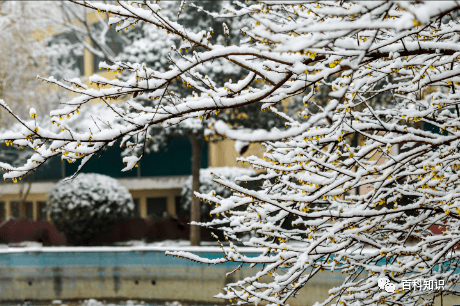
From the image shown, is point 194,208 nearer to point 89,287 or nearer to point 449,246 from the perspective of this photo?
point 89,287

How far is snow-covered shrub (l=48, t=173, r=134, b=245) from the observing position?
10.7m

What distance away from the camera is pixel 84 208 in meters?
10.8

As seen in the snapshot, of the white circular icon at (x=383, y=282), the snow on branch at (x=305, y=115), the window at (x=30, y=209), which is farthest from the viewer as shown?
the window at (x=30, y=209)

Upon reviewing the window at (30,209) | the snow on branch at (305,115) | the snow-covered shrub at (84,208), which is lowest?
the window at (30,209)

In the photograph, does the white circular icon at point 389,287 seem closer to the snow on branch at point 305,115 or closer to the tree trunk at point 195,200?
the snow on branch at point 305,115

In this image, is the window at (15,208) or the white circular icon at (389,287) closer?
the white circular icon at (389,287)

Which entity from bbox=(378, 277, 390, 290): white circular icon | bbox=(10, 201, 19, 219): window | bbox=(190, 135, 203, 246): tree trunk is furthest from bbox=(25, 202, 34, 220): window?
bbox=(378, 277, 390, 290): white circular icon

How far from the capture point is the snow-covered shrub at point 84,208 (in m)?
10.7

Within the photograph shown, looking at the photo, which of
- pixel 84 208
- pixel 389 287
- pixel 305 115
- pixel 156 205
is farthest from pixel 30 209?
pixel 389 287

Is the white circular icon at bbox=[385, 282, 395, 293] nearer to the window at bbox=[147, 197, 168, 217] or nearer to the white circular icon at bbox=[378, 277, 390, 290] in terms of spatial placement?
the white circular icon at bbox=[378, 277, 390, 290]

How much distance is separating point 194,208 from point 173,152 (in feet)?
21.7

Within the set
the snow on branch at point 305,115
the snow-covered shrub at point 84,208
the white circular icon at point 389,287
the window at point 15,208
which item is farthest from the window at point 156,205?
the white circular icon at point 389,287

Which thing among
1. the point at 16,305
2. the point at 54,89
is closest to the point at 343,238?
the point at 16,305

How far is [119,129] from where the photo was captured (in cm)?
240
